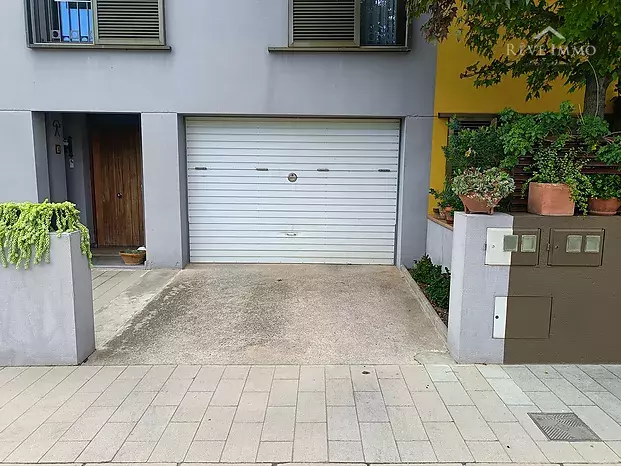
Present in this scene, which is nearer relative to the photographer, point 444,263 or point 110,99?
point 444,263

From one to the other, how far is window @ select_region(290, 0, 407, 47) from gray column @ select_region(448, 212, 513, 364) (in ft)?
13.9

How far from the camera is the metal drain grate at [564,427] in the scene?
9.40 ft

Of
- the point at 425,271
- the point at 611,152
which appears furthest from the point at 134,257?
the point at 611,152

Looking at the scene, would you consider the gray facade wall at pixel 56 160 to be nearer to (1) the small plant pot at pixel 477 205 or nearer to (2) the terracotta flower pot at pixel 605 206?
(1) the small plant pot at pixel 477 205

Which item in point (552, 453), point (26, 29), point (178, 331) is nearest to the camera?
point (552, 453)

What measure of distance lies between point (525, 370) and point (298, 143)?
509 centimetres

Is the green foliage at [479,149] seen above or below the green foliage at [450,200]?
above

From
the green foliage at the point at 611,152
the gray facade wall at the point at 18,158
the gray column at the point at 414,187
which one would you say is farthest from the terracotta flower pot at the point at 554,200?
the gray facade wall at the point at 18,158

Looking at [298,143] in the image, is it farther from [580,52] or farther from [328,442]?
[328,442]

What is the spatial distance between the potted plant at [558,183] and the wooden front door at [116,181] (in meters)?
7.48

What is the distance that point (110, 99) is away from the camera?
6.89m

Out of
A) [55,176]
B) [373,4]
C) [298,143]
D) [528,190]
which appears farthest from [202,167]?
[528,190]

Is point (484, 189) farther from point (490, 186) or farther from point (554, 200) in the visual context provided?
point (554, 200)

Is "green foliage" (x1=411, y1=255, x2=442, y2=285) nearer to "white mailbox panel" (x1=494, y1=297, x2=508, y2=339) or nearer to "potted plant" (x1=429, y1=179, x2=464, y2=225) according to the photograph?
"potted plant" (x1=429, y1=179, x2=464, y2=225)
